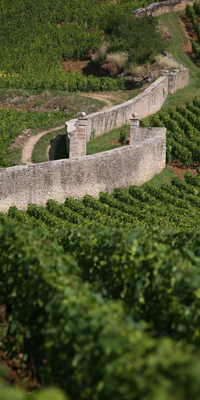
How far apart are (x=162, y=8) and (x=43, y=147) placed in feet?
99.1

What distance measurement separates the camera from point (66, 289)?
11.0 meters

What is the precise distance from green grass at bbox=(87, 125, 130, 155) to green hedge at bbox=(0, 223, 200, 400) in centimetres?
1866

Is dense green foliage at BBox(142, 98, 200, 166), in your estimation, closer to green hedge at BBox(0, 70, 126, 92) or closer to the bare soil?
green hedge at BBox(0, 70, 126, 92)

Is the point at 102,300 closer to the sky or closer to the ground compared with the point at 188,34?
closer to the ground

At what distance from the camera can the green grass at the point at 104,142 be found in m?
33.0

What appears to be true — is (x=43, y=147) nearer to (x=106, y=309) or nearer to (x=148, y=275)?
(x=148, y=275)

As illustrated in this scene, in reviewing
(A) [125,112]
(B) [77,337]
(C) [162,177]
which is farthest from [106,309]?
(A) [125,112]

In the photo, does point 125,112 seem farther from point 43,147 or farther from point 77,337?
point 77,337

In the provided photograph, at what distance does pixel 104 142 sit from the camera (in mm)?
34219

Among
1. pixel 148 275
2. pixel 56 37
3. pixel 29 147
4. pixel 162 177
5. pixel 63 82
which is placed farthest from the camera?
pixel 56 37

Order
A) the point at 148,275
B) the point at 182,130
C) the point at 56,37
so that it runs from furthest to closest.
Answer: the point at 56,37, the point at 182,130, the point at 148,275

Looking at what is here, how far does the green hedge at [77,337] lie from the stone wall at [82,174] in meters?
10.2

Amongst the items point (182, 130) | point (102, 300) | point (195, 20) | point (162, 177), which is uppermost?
point (195, 20)

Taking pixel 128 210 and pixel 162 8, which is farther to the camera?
pixel 162 8
